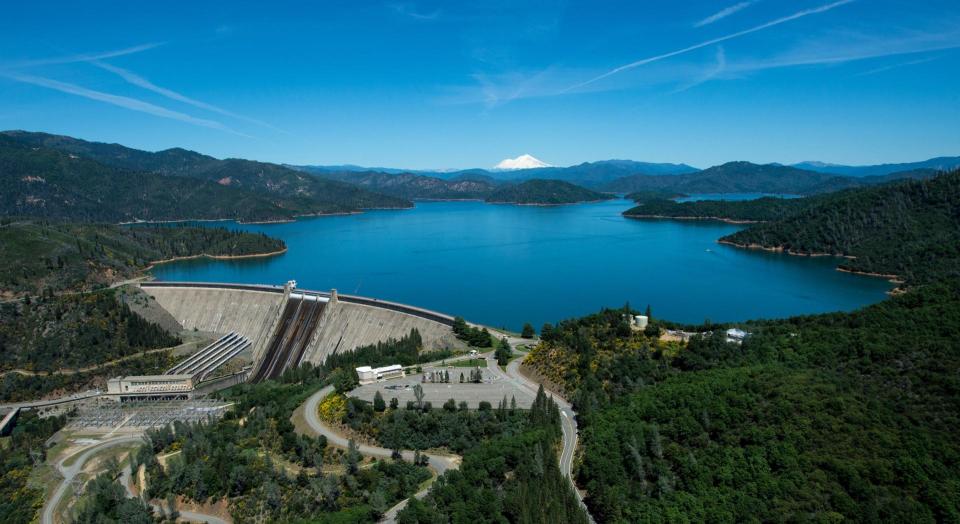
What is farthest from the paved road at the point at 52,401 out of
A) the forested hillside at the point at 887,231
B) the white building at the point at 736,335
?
the forested hillside at the point at 887,231

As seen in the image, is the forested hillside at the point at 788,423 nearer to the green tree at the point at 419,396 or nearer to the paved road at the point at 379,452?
the paved road at the point at 379,452

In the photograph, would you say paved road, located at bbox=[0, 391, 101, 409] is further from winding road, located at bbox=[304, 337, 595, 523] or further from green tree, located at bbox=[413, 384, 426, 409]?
green tree, located at bbox=[413, 384, 426, 409]

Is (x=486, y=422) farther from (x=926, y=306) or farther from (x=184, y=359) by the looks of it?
(x=184, y=359)

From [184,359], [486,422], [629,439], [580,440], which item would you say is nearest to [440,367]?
[486,422]

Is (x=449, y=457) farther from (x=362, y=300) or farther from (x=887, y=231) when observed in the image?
(x=887, y=231)

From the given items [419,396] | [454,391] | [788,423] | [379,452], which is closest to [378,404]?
[419,396]

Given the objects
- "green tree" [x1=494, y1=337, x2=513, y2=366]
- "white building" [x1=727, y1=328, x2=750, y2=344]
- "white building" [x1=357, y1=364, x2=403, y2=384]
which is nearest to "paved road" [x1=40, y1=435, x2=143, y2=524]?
"white building" [x1=357, y1=364, x2=403, y2=384]
